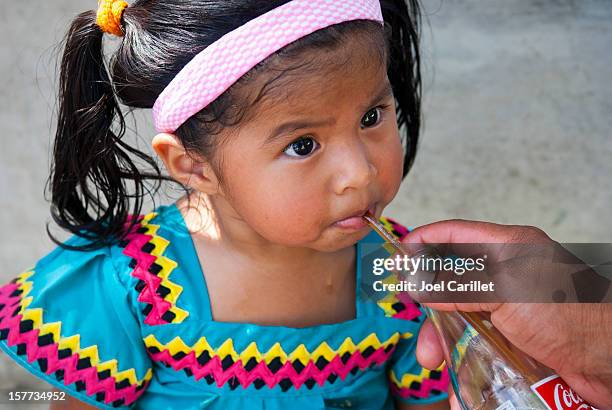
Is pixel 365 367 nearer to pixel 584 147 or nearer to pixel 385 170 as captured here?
pixel 385 170

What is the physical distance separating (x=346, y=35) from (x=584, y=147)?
1.15 meters

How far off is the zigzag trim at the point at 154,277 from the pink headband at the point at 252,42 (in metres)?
0.30

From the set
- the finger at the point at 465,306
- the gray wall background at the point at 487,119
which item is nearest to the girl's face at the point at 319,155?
the finger at the point at 465,306

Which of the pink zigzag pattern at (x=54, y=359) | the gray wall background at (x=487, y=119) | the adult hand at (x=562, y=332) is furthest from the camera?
the gray wall background at (x=487, y=119)

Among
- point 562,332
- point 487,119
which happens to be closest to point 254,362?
point 562,332

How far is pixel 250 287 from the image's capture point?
1.37 meters

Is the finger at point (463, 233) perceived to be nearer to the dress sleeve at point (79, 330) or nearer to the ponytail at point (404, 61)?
the ponytail at point (404, 61)

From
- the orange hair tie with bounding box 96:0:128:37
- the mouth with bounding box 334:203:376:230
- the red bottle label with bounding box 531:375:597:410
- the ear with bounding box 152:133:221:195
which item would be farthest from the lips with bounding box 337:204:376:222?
the orange hair tie with bounding box 96:0:128:37

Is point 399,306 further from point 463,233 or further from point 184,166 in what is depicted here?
point 184,166

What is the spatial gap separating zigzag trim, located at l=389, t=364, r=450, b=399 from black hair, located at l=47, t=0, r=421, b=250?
0.38 meters

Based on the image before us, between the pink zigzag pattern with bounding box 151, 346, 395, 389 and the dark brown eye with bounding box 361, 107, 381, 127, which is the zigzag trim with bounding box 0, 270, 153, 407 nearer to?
the pink zigzag pattern with bounding box 151, 346, 395, 389

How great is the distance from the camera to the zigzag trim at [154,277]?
132 cm

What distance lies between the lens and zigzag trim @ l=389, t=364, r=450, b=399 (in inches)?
57.2

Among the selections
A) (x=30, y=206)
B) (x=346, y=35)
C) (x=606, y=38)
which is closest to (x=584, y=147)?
(x=606, y=38)
